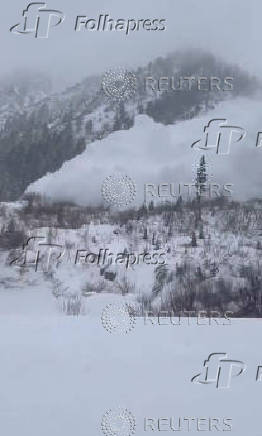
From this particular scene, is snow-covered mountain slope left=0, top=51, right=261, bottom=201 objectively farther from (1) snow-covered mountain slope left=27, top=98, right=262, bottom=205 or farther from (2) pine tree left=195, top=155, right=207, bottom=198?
(2) pine tree left=195, top=155, right=207, bottom=198

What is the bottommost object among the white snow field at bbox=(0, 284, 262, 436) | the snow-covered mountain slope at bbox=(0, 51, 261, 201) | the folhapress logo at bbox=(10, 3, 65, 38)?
the white snow field at bbox=(0, 284, 262, 436)

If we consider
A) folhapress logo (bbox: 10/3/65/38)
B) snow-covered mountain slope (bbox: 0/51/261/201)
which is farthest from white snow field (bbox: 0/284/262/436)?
→ folhapress logo (bbox: 10/3/65/38)

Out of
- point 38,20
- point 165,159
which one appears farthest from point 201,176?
point 38,20

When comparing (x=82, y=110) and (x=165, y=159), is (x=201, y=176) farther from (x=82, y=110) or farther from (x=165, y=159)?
(x=82, y=110)

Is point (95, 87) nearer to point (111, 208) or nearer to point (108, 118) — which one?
point (108, 118)

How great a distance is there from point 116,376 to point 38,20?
355 cm

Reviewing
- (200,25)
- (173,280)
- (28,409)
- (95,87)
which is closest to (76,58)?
(95,87)

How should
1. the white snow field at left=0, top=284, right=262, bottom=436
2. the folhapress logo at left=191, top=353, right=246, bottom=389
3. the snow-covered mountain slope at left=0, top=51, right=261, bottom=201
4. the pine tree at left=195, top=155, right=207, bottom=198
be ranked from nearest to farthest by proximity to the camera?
the white snow field at left=0, top=284, right=262, bottom=436
the folhapress logo at left=191, top=353, right=246, bottom=389
the snow-covered mountain slope at left=0, top=51, right=261, bottom=201
the pine tree at left=195, top=155, right=207, bottom=198

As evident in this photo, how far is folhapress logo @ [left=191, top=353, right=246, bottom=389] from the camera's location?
363 cm

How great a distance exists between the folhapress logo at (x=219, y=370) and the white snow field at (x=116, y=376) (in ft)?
0.15

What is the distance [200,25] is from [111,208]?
80.2 inches

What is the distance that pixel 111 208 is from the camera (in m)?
5.97

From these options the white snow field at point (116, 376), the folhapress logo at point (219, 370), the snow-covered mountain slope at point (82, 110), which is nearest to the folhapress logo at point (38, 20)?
the snow-covered mountain slope at point (82, 110)

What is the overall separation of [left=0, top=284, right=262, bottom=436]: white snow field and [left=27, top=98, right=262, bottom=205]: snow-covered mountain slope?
142 centimetres
